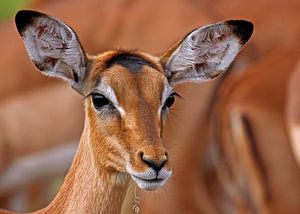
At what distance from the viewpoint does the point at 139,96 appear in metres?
5.25

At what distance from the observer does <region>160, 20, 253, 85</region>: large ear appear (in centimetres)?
556

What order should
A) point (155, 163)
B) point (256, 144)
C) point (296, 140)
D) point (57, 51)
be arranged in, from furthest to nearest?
point (256, 144), point (296, 140), point (57, 51), point (155, 163)

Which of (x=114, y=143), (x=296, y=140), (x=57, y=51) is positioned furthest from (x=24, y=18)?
(x=296, y=140)

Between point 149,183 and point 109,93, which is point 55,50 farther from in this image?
point 149,183

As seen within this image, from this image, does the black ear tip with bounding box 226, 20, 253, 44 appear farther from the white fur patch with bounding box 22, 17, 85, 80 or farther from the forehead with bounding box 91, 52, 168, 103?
the white fur patch with bounding box 22, 17, 85, 80

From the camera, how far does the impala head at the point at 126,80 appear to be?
5.13 m

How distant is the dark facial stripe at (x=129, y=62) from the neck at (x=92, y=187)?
26 centimetres

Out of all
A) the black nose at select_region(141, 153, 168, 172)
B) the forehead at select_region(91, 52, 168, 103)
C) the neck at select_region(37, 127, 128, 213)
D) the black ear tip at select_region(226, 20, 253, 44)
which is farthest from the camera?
the black ear tip at select_region(226, 20, 253, 44)

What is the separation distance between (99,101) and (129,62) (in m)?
0.17

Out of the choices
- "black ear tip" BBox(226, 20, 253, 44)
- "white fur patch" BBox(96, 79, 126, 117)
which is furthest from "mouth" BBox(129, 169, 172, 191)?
"black ear tip" BBox(226, 20, 253, 44)

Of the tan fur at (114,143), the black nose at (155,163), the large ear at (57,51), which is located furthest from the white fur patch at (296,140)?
the black nose at (155,163)

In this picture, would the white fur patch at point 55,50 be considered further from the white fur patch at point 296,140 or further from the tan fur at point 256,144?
the tan fur at point 256,144

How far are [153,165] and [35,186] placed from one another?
4922mm

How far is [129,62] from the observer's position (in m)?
5.38
